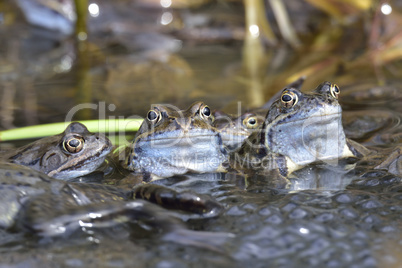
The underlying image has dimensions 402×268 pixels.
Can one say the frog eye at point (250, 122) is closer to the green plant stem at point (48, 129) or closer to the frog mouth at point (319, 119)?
the frog mouth at point (319, 119)

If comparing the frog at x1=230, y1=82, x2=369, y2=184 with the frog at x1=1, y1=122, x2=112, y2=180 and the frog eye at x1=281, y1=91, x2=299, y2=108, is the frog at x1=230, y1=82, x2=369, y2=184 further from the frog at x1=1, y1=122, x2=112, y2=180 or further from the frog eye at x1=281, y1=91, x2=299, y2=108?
the frog at x1=1, y1=122, x2=112, y2=180

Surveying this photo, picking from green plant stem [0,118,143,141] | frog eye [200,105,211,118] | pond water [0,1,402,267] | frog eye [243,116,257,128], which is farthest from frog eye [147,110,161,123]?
frog eye [243,116,257,128]

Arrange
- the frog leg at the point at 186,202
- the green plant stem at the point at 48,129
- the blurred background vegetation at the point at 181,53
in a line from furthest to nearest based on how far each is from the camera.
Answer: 1. the blurred background vegetation at the point at 181,53
2. the green plant stem at the point at 48,129
3. the frog leg at the point at 186,202

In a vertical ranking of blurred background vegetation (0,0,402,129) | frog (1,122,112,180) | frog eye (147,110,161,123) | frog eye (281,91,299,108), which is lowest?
frog (1,122,112,180)

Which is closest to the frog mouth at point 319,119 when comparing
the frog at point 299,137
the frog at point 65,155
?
the frog at point 299,137

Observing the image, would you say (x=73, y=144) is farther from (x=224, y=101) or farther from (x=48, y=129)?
(x=224, y=101)

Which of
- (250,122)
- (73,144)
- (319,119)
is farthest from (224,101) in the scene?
(73,144)

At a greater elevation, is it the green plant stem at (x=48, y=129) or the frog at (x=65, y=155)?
the green plant stem at (x=48, y=129)
